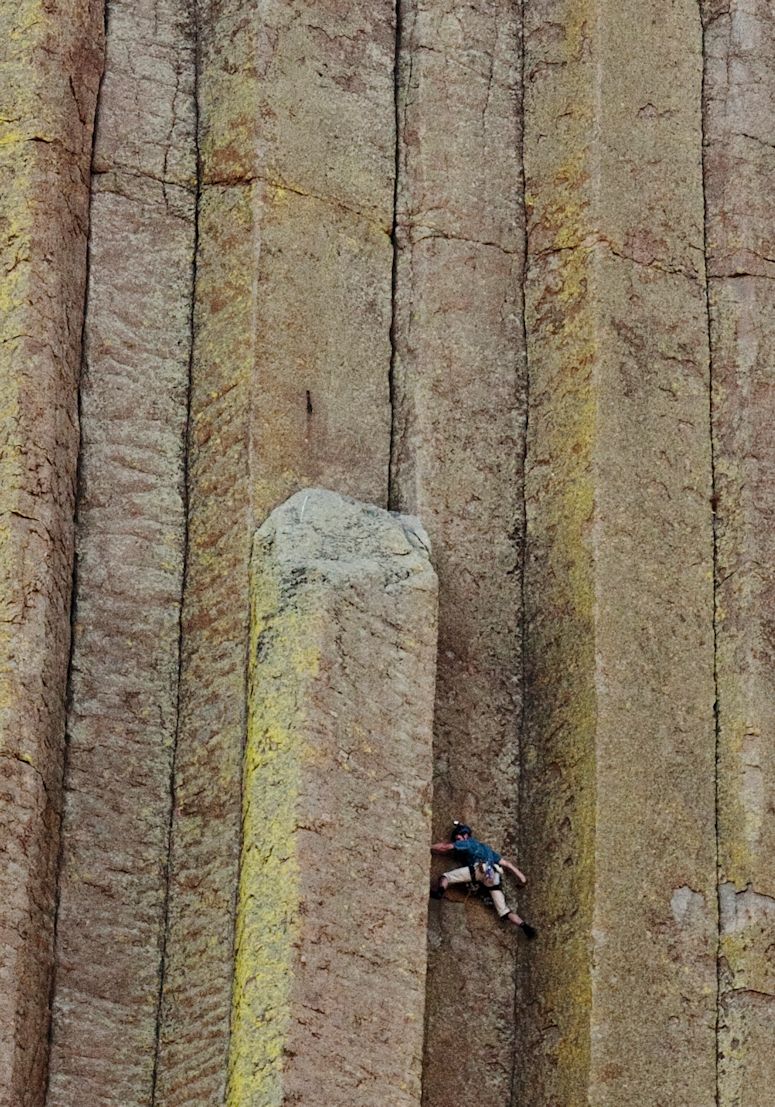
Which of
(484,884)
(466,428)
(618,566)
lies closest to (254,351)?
Answer: (466,428)

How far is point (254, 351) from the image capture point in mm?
11828

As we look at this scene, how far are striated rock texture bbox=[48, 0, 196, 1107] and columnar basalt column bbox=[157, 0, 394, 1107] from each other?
9cm

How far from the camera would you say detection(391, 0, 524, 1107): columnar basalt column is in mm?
11469

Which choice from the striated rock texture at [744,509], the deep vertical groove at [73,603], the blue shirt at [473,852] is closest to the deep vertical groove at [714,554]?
the striated rock texture at [744,509]

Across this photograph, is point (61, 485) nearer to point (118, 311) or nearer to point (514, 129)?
point (118, 311)

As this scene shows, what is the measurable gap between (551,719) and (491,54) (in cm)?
318

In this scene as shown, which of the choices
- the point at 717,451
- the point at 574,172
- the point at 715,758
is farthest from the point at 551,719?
the point at 574,172

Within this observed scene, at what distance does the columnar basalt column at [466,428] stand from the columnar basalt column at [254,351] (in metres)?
0.13

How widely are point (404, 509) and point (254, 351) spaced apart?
91 centimetres

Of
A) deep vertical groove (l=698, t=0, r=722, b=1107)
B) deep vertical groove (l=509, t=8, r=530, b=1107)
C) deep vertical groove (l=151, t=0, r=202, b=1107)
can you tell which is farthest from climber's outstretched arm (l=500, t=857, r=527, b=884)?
deep vertical groove (l=151, t=0, r=202, b=1107)

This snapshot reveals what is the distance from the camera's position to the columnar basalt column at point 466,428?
37.6 feet

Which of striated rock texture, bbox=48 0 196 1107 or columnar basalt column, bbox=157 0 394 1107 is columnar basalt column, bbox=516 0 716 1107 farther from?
striated rock texture, bbox=48 0 196 1107

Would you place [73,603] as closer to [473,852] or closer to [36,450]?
[36,450]

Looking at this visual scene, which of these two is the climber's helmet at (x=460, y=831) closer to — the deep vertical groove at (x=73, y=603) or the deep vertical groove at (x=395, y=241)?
the deep vertical groove at (x=395, y=241)
